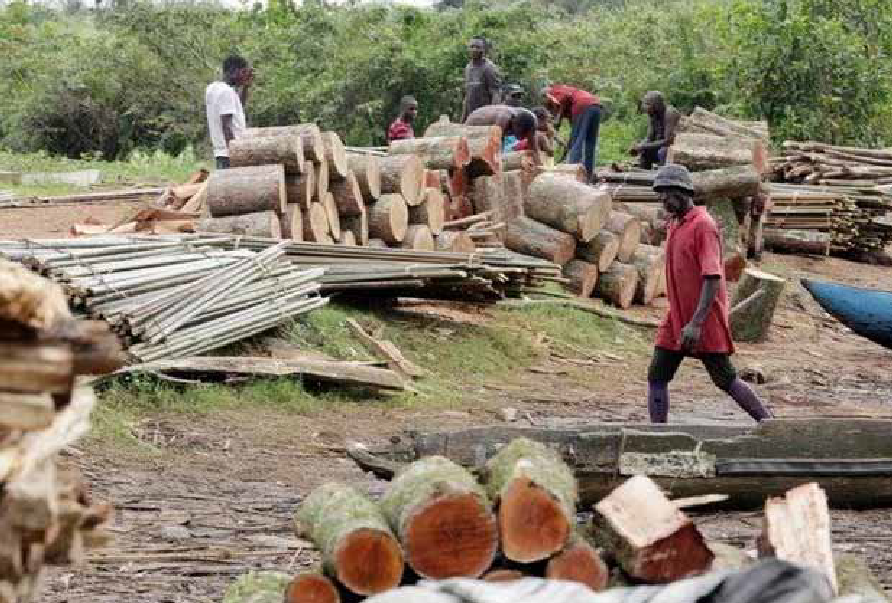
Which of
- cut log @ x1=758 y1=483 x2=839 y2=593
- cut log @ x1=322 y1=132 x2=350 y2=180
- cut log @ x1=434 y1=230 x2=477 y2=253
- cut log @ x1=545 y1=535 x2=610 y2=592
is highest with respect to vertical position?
cut log @ x1=322 y1=132 x2=350 y2=180

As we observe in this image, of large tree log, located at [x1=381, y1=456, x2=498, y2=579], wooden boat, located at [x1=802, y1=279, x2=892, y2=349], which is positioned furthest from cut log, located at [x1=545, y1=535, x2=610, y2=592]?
wooden boat, located at [x1=802, y1=279, x2=892, y2=349]

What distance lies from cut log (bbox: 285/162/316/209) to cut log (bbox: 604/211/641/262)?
458cm

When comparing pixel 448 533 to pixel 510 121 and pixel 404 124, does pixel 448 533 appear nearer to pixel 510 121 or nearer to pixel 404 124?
pixel 510 121

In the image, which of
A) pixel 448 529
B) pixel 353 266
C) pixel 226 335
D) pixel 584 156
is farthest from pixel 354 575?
pixel 584 156

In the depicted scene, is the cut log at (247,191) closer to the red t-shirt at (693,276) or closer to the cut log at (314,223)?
the cut log at (314,223)

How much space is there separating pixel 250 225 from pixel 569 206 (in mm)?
4621

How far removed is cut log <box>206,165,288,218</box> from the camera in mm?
12953

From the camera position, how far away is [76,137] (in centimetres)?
3092

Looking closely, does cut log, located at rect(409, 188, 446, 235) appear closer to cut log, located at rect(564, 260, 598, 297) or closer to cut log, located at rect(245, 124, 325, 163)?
cut log, located at rect(245, 124, 325, 163)

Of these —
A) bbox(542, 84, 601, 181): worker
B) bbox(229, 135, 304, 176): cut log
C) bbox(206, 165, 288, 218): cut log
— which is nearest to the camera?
bbox(206, 165, 288, 218): cut log

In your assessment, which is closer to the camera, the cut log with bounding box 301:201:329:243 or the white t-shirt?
the cut log with bounding box 301:201:329:243

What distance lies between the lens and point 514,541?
528 cm

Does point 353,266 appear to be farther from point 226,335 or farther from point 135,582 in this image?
point 135,582

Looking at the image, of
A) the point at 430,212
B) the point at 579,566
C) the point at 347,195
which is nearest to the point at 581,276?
the point at 430,212
